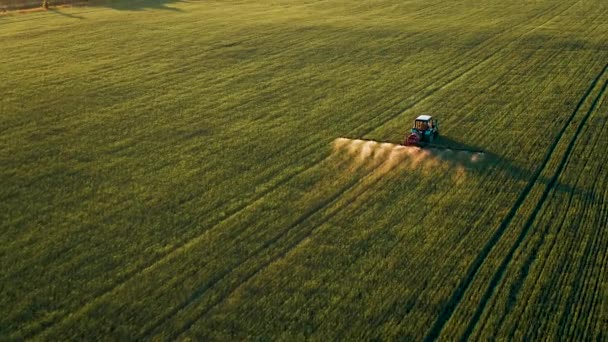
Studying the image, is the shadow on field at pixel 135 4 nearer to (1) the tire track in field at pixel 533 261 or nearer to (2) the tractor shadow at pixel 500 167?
(2) the tractor shadow at pixel 500 167

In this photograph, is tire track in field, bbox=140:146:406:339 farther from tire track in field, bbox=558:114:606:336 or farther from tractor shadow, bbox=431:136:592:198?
tire track in field, bbox=558:114:606:336

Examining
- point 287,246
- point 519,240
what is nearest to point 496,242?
point 519,240

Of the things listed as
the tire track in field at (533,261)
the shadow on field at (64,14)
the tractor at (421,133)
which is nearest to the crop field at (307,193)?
the tire track in field at (533,261)

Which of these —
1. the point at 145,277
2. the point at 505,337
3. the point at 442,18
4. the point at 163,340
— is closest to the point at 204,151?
the point at 145,277

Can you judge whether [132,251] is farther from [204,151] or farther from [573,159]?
[573,159]

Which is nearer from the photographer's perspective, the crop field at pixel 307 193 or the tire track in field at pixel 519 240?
the tire track in field at pixel 519 240

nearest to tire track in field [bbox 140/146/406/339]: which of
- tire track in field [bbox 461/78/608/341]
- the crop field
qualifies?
the crop field

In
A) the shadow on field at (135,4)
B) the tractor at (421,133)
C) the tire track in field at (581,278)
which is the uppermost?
the shadow on field at (135,4)

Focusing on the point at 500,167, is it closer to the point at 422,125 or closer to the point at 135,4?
the point at 422,125
